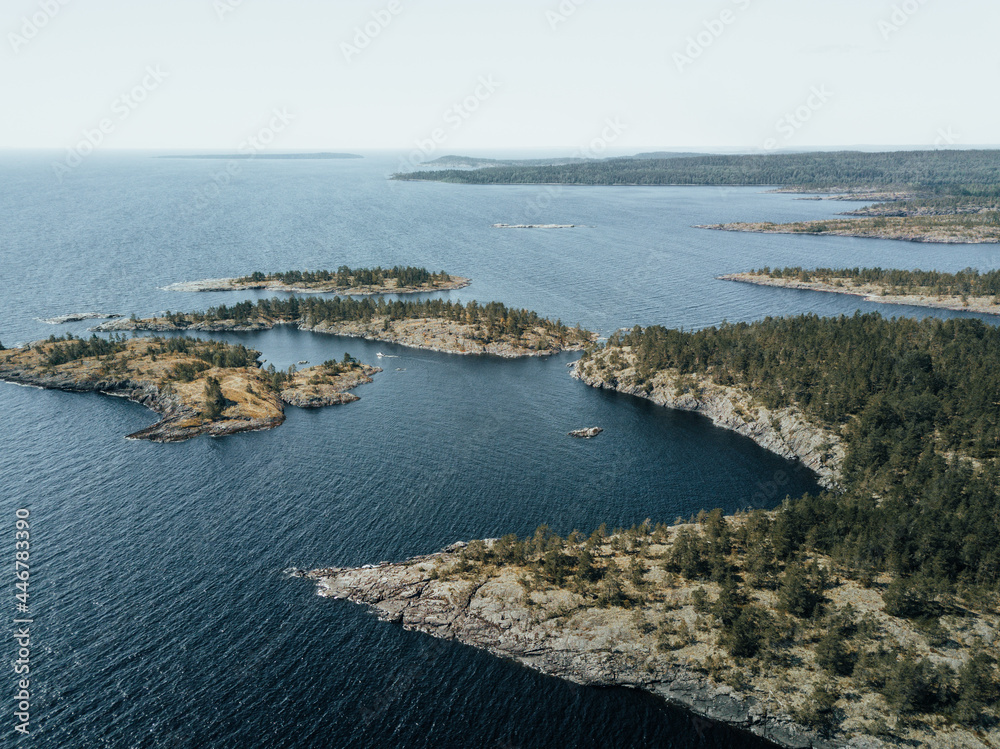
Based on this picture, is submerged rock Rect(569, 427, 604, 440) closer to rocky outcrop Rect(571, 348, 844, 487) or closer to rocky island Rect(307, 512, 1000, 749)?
rocky outcrop Rect(571, 348, 844, 487)

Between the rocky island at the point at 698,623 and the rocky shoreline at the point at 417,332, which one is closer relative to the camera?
the rocky island at the point at 698,623

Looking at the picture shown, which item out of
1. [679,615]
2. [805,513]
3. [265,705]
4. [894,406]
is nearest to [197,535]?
[265,705]

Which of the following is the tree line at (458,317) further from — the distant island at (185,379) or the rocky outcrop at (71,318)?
the distant island at (185,379)

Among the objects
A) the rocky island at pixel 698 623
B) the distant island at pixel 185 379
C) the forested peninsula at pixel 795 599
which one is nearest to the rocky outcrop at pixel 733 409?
the forested peninsula at pixel 795 599

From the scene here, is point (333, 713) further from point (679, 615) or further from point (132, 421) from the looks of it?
point (132, 421)

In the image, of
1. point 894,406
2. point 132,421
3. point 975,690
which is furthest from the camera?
point 132,421
